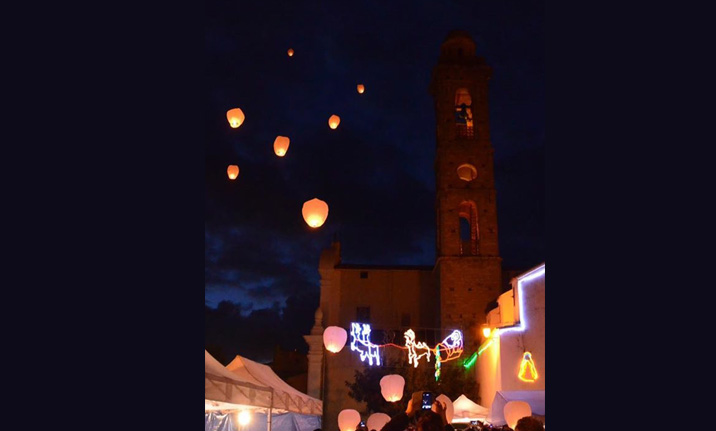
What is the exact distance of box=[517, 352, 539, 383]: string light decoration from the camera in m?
14.6

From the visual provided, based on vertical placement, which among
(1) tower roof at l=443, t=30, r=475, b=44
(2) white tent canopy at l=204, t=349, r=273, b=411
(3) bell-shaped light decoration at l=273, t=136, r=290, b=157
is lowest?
(2) white tent canopy at l=204, t=349, r=273, b=411

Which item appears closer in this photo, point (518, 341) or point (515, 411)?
point (515, 411)

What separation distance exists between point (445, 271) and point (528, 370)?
403 inches

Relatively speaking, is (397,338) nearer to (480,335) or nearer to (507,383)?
(480,335)

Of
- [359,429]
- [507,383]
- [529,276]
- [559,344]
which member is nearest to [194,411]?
[559,344]

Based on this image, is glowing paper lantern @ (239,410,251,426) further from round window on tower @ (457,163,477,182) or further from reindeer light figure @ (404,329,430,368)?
round window on tower @ (457,163,477,182)

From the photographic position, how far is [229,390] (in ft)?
27.3

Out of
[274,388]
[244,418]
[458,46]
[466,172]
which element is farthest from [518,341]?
[458,46]

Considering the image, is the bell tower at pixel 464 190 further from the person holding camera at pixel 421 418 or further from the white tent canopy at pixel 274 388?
the person holding camera at pixel 421 418

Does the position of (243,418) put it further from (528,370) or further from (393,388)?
(528,370)

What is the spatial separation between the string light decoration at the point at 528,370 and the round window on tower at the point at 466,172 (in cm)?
1271

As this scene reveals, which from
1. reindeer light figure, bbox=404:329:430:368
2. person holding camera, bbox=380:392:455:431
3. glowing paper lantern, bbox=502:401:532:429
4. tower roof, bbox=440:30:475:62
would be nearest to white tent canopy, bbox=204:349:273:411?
person holding camera, bbox=380:392:455:431

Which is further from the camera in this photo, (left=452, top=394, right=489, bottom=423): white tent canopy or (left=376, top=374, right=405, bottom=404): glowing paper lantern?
(left=376, top=374, right=405, bottom=404): glowing paper lantern

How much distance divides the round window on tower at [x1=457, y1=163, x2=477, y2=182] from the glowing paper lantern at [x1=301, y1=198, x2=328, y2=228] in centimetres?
1593
